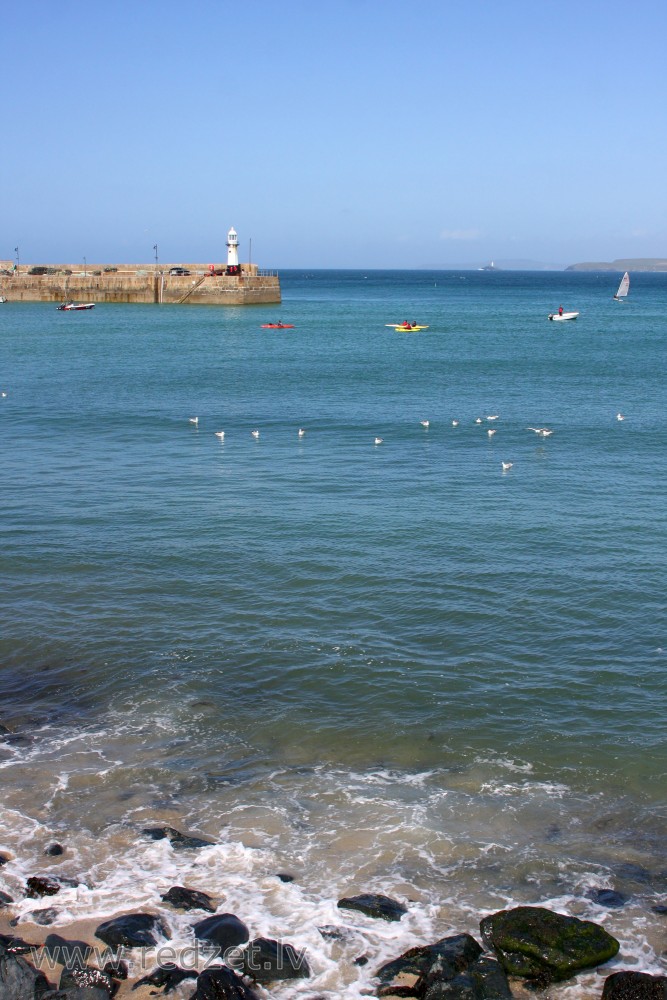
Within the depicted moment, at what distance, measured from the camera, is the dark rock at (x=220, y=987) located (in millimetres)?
9133

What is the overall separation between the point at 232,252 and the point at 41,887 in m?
113

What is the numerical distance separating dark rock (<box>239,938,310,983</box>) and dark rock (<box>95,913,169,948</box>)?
98 cm

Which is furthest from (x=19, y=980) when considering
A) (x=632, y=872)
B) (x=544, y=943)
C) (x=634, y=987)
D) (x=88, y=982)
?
(x=632, y=872)

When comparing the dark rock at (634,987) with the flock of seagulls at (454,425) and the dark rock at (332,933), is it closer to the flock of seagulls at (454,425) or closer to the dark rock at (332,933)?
the dark rock at (332,933)

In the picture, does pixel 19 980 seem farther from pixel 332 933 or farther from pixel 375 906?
pixel 375 906

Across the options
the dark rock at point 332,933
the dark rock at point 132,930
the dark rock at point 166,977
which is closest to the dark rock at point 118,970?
the dark rock at point 166,977

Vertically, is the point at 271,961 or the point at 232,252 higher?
the point at 232,252

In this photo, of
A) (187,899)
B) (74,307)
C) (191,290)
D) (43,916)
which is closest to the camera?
(43,916)

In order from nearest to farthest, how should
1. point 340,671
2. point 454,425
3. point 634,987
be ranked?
1. point 634,987
2. point 340,671
3. point 454,425

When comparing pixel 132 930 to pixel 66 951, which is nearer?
pixel 66 951

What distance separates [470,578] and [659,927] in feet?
36.9

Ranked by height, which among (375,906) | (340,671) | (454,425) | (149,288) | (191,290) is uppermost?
(149,288)

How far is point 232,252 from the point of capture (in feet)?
387

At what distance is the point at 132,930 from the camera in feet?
33.1
